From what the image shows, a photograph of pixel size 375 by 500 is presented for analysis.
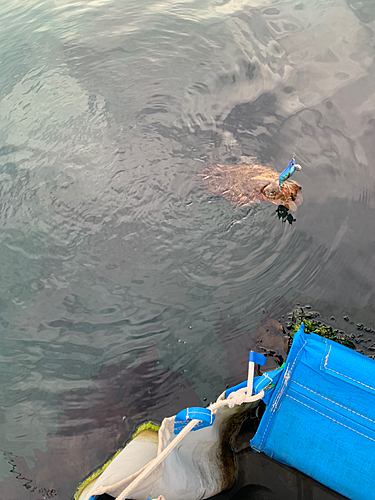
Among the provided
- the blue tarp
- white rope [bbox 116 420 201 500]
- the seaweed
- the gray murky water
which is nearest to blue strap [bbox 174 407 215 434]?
white rope [bbox 116 420 201 500]

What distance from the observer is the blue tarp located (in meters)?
2.35

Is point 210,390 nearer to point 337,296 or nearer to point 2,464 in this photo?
point 337,296

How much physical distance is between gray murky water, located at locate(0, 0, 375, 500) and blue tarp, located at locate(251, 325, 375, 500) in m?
0.86

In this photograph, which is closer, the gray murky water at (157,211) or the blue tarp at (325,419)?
the blue tarp at (325,419)

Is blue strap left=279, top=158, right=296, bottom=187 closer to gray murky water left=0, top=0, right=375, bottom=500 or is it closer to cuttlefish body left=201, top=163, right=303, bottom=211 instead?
cuttlefish body left=201, top=163, right=303, bottom=211

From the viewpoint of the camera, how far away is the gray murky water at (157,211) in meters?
3.42

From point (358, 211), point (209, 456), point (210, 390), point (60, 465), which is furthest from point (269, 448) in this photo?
point (358, 211)

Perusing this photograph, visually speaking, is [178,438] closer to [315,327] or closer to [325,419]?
[325,419]

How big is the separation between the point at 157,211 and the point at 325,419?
2.85 meters

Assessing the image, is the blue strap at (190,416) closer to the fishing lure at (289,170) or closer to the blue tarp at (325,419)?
the blue tarp at (325,419)

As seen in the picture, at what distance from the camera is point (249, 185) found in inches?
180

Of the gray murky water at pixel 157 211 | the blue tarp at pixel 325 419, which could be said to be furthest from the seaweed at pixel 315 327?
the blue tarp at pixel 325 419

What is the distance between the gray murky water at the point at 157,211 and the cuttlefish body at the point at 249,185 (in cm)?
15

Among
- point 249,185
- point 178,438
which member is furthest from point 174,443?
point 249,185
